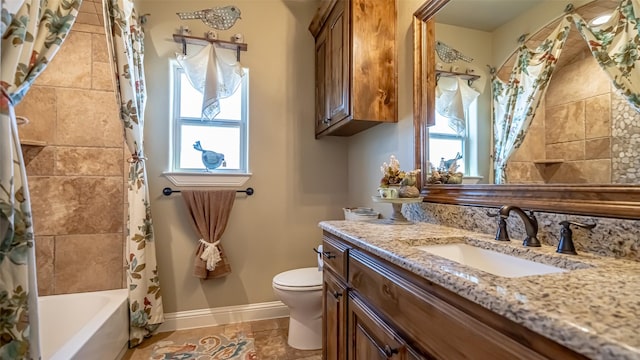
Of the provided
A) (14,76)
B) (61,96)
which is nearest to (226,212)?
(61,96)

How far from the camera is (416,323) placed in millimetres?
812

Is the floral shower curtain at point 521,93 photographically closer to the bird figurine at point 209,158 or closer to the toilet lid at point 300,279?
the toilet lid at point 300,279

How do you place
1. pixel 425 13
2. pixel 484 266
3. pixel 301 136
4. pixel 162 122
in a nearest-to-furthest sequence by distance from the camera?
pixel 484 266 < pixel 425 13 < pixel 162 122 < pixel 301 136

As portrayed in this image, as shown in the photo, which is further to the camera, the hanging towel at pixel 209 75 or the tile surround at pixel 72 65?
the hanging towel at pixel 209 75

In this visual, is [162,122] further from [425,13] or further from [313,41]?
[425,13]

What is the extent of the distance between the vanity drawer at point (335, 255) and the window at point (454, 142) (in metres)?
0.69

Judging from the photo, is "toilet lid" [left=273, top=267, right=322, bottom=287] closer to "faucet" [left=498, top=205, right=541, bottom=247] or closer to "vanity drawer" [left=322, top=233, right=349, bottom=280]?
"vanity drawer" [left=322, top=233, right=349, bottom=280]

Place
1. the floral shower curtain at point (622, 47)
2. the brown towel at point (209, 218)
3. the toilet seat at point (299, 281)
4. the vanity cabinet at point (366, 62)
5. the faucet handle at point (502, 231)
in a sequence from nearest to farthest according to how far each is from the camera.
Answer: the floral shower curtain at point (622, 47), the faucet handle at point (502, 231), the vanity cabinet at point (366, 62), the toilet seat at point (299, 281), the brown towel at point (209, 218)

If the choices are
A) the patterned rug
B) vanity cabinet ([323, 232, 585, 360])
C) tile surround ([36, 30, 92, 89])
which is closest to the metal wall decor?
vanity cabinet ([323, 232, 585, 360])

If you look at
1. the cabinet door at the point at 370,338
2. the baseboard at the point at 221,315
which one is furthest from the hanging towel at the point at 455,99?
the baseboard at the point at 221,315

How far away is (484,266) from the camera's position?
109 centimetres

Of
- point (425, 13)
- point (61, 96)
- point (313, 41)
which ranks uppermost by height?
point (313, 41)

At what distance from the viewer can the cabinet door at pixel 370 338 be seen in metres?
0.90

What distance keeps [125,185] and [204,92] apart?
909 mm
